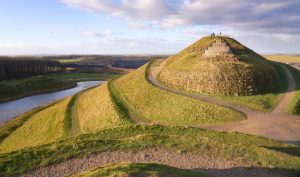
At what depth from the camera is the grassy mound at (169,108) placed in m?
41.7

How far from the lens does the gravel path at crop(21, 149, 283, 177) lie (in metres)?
20.8

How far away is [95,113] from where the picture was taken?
5031 cm

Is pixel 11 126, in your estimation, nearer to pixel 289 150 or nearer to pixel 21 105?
pixel 21 105

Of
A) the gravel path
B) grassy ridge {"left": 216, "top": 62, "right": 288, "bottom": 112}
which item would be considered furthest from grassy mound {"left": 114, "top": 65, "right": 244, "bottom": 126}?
the gravel path

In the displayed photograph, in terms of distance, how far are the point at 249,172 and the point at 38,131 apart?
124 ft

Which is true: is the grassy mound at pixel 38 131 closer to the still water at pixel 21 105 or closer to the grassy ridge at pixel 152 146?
the still water at pixel 21 105

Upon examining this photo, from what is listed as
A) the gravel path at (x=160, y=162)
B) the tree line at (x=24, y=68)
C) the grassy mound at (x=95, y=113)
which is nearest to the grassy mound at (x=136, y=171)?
the gravel path at (x=160, y=162)

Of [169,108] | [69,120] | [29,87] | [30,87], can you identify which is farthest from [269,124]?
[30,87]

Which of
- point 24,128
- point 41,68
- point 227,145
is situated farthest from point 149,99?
point 41,68

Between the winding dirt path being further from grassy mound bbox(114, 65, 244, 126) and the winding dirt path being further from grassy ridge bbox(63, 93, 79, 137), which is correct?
grassy ridge bbox(63, 93, 79, 137)

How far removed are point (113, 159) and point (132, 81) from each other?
39.6 meters

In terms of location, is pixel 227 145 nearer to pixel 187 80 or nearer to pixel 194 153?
pixel 194 153

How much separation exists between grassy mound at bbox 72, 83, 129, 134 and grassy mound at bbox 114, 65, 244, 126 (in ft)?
10.4

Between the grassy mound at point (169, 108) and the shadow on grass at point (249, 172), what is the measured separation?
1848 centimetres
